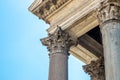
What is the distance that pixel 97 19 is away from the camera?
83.6 feet

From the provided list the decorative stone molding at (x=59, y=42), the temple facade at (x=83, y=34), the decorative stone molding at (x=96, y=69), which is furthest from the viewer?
the decorative stone molding at (x=96, y=69)

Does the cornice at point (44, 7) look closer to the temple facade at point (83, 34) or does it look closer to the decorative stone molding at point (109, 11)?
the temple facade at point (83, 34)

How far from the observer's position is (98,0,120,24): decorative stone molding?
23.6m

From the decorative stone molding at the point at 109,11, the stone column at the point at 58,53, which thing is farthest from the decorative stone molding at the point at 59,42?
the decorative stone molding at the point at 109,11

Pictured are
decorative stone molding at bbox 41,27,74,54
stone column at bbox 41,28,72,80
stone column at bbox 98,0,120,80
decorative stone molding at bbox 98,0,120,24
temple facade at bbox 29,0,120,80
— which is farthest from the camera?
decorative stone molding at bbox 41,27,74,54

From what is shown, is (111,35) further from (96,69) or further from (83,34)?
(96,69)

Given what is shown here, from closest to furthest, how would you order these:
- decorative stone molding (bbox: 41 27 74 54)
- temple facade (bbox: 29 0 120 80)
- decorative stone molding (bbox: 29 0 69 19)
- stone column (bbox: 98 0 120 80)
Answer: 1. stone column (bbox: 98 0 120 80)
2. temple facade (bbox: 29 0 120 80)
3. decorative stone molding (bbox: 41 27 74 54)
4. decorative stone molding (bbox: 29 0 69 19)

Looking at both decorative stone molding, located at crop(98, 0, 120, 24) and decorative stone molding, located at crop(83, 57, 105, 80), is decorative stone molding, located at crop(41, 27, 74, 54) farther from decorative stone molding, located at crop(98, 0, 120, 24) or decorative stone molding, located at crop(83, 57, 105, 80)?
decorative stone molding, located at crop(83, 57, 105, 80)

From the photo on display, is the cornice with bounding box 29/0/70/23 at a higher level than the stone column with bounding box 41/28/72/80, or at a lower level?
higher

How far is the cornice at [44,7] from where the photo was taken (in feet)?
92.7

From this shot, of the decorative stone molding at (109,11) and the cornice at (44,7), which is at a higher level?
the cornice at (44,7)

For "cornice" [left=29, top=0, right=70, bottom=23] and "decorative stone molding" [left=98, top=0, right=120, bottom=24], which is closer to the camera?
"decorative stone molding" [left=98, top=0, right=120, bottom=24]

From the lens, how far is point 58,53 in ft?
87.6

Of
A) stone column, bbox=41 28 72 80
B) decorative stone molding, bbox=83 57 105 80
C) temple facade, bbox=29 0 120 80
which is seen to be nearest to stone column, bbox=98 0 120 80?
temple facade, bbox=29 0 120 80
